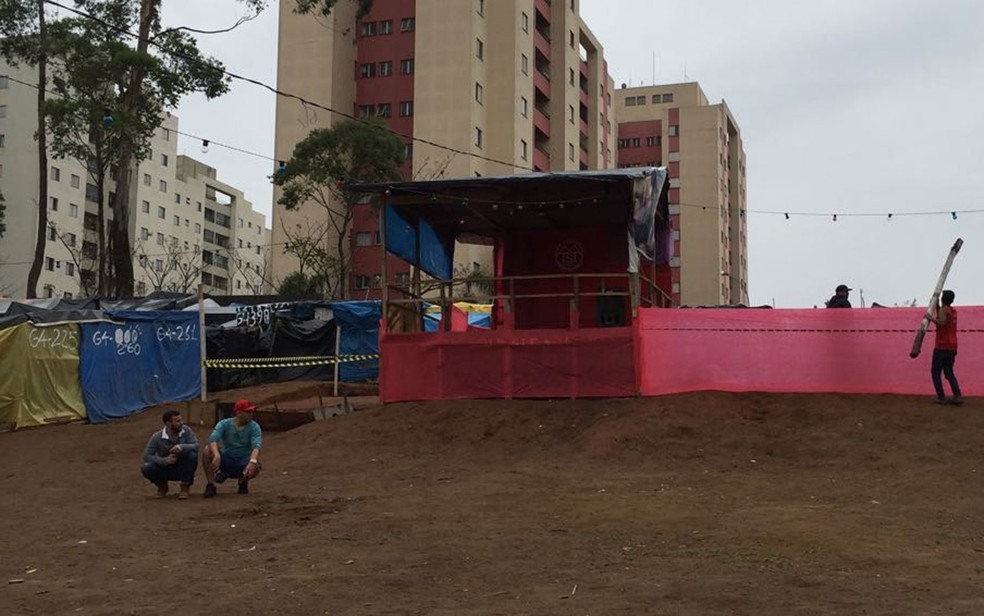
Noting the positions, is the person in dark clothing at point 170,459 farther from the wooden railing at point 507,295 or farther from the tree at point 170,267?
the tree at point 170,267

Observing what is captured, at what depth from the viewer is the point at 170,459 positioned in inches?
386

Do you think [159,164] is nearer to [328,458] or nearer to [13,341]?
[13,341]

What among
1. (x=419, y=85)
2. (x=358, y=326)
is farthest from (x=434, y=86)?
(x=358, y=326)

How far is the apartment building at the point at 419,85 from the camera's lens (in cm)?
5309

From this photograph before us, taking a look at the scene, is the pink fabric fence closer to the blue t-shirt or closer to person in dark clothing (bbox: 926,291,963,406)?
person in dark clothing (bbox: 926,291,963,406)

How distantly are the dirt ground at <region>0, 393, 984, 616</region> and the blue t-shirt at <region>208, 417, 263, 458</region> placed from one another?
65 cm

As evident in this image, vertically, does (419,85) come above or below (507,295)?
above

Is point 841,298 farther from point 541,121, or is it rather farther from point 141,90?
point 541,121

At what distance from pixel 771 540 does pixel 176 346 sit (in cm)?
1721

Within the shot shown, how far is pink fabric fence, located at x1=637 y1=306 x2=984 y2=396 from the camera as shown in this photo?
13117 mm

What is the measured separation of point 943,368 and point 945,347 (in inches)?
13.6

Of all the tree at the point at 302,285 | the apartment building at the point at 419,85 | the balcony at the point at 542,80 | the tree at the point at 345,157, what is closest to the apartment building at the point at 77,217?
the tree at the point at 302,285

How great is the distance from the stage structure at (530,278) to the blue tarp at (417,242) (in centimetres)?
3

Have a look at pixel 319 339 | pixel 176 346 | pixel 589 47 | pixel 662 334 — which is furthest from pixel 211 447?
pixel 589 47
